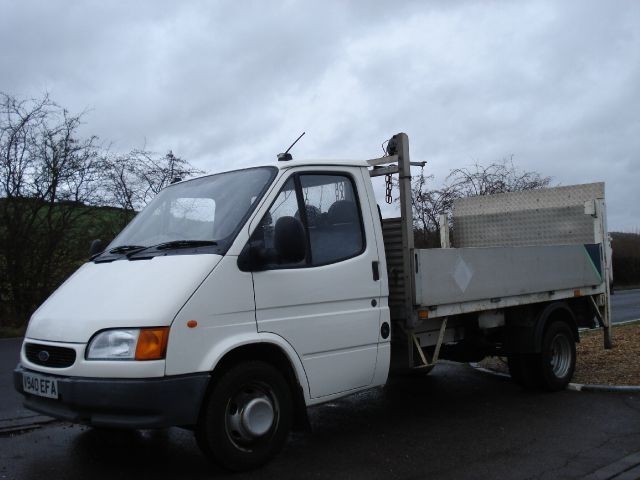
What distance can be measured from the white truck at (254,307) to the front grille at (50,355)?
15 millimetres

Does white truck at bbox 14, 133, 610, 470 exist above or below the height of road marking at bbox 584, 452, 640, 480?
above

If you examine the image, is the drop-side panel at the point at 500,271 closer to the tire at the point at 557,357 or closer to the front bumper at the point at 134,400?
the tire at the point at 557,357

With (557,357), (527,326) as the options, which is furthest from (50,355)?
(557,357)

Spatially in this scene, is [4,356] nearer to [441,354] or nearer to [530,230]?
[441,354]

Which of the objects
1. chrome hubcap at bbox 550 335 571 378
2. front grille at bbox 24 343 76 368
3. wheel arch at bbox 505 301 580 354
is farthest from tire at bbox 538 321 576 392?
front grille at bbox 24 343 76 368

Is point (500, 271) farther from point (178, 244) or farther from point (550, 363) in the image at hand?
point (178, 244)

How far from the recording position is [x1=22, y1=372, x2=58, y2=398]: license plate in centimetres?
448

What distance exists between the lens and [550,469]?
499 cm

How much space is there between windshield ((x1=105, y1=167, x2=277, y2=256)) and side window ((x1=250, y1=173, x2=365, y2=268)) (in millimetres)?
205

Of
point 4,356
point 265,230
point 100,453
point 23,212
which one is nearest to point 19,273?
point 23,212

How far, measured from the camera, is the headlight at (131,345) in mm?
4273

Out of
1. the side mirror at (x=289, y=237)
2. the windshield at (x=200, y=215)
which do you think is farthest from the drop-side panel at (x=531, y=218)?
the side mirror at (x=289, y=237)

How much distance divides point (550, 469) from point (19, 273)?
1476 cm

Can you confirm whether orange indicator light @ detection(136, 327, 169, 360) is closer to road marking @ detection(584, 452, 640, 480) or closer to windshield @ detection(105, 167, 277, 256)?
windshield @ detection(105, 167, 277, 256)
